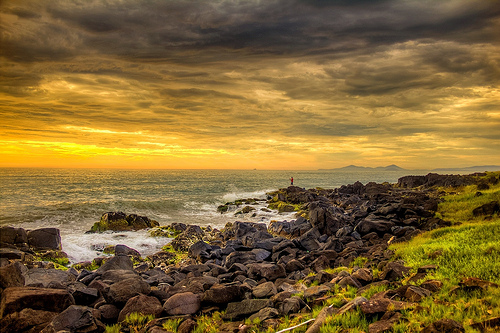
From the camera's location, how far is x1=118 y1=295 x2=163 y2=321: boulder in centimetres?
1013

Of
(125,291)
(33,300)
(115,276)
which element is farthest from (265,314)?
(115,276)

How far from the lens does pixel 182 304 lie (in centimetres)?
1055

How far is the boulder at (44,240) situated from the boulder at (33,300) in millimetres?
19324

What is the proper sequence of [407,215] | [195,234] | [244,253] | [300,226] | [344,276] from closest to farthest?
1. [344,276]
2. [244,253]
3. [407,215]
4. [300,226]
5. [195,234]

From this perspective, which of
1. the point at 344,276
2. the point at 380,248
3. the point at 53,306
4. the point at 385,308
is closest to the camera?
the point at 385,308

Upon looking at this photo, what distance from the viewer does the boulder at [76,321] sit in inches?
350

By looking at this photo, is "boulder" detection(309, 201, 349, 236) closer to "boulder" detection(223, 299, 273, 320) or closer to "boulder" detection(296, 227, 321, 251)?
"boulder" detection(296, 227, 321, 251)

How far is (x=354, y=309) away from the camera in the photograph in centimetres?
795

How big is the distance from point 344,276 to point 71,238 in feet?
101

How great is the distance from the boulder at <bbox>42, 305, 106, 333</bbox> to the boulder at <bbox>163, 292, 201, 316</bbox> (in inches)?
82.1

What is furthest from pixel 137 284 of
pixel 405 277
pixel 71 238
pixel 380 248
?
pixel 71 238

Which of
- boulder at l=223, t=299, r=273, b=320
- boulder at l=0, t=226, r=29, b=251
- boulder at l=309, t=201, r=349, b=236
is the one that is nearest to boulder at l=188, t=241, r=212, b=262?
boulder at l=309, t=201, r=349, b=236

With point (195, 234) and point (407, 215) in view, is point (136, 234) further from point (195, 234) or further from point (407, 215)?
point (407, 215)

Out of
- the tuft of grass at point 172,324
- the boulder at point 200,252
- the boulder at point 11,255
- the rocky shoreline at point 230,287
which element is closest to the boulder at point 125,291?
the rocky shoreline at point 230,287
